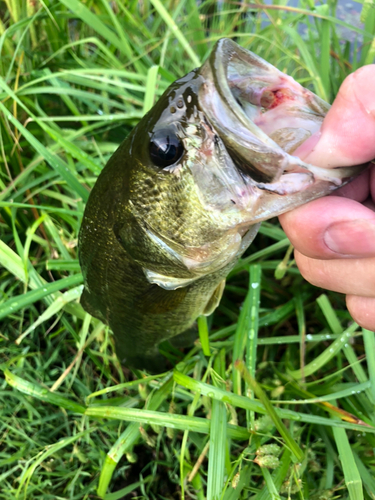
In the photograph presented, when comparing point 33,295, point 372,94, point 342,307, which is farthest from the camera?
point 342,307

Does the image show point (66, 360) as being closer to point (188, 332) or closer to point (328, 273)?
point (188, 332)

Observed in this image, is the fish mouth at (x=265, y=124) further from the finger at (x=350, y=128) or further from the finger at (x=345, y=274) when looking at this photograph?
the finger at (x=345, y=274)

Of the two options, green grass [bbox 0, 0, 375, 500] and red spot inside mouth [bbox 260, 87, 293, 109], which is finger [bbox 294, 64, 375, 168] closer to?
red spot inside mouth [bbox 260, 87, 293, 109]

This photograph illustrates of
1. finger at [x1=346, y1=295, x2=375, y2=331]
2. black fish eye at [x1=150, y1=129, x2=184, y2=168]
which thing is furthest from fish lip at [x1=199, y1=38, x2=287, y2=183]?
finger at [x1=346, y1=295, x2=375, y2=331]

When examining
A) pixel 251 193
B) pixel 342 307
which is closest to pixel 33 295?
pixel 251 193

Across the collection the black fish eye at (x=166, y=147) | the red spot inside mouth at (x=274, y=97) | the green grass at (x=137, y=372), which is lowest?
the green grass at (x=137, y=372)

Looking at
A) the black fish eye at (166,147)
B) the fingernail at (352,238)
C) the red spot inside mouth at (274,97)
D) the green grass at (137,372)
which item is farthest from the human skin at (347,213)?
the green grass at (137,372)
